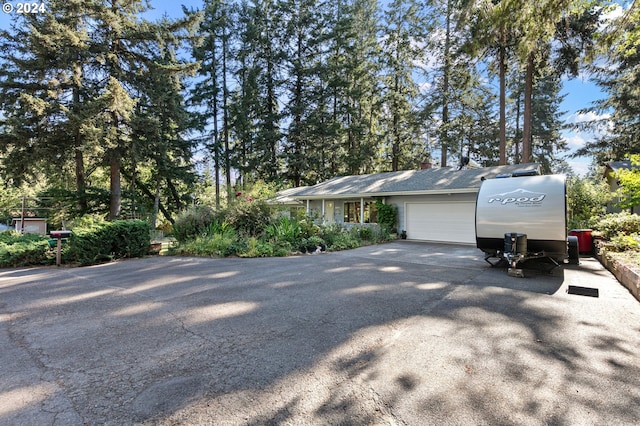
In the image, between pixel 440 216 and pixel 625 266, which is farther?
pixel 440 216

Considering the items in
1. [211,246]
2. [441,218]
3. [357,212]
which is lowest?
[211,246]

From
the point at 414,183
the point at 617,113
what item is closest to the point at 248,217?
the point at 414,183

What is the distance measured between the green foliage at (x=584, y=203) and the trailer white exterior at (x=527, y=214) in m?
6.11

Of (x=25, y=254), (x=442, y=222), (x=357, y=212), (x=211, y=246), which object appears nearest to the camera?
(x=25, y=254)

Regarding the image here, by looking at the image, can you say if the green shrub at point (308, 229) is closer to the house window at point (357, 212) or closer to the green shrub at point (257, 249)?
the green shrub at point (257, 249)

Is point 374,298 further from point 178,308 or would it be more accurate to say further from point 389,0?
point 389,0

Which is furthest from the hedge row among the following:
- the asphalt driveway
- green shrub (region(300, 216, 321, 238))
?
green shrub (region(300, 216, 321, 238))

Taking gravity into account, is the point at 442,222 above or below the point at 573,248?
above

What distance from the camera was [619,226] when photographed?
26.4 ft

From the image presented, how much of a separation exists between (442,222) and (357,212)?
4389mm

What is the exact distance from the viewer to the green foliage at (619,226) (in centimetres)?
779

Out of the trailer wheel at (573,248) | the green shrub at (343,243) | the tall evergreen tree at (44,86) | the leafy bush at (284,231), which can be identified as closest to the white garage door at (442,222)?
the green shrub at (343,243)

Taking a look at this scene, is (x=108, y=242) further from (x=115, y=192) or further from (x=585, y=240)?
(x=585, y=240)

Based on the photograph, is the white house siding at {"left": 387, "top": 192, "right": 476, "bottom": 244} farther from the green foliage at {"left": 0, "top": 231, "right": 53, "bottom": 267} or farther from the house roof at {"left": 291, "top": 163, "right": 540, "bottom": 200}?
the green foliage at {"left": 0, "top": 231, "right": 53, "bottom": 267}
